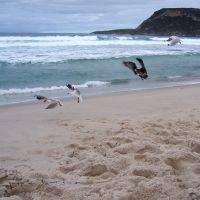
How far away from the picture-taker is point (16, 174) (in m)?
3.89

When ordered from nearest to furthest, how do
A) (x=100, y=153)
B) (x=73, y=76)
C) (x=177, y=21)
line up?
(x=100, y=153) → (x=177, y=21) → (x=73, y=76)

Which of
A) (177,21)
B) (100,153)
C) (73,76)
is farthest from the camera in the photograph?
(73,76)

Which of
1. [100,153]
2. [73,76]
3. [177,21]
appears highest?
[177,21]

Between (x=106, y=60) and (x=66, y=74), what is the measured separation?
16.9 ft

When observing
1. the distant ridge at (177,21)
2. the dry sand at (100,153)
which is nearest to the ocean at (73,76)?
the distant ridge at (177,21)

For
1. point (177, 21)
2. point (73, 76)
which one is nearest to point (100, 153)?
point (177, 21)

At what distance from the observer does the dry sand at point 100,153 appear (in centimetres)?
348

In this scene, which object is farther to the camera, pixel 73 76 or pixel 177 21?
pixel 73 76

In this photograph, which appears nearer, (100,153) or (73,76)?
(100,153)

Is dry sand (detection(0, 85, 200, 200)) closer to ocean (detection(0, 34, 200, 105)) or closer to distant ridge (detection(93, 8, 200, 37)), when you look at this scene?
distant ridge (detection(93, 8, 200, 37))

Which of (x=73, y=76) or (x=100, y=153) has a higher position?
(x=100, y=153)

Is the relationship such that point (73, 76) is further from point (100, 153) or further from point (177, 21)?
point (100, 153)

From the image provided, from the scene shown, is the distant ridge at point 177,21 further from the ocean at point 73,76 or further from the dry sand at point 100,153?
the dry sand at point 100,153

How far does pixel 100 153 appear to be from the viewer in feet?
15.0
